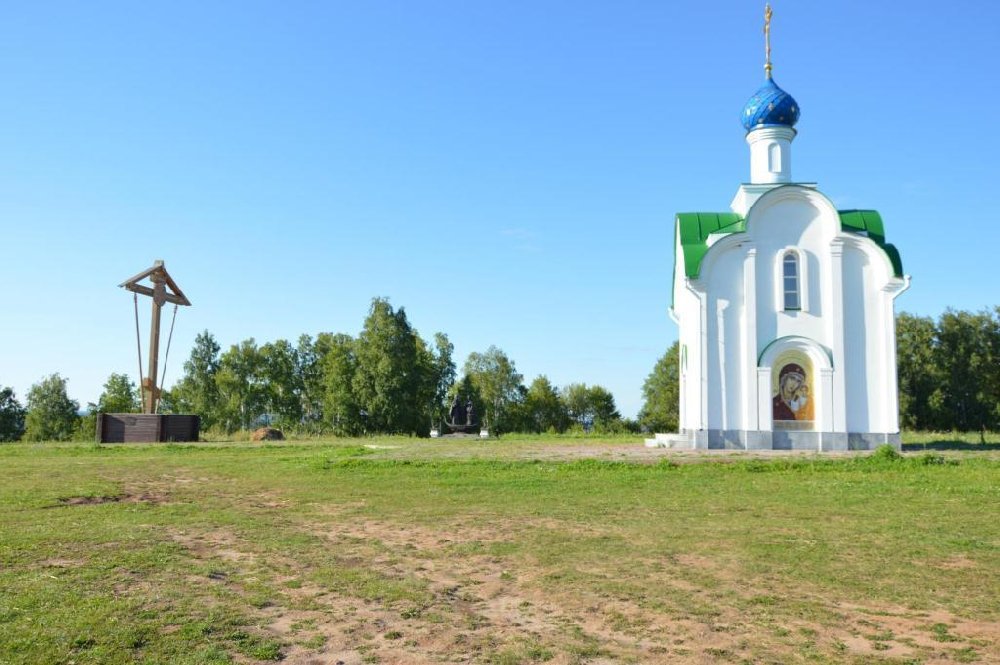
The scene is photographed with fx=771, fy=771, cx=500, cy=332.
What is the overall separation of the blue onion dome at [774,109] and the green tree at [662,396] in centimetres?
3071

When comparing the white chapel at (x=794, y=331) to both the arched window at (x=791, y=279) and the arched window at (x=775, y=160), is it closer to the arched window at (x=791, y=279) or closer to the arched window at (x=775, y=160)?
the arched window at (x=791, y=279)

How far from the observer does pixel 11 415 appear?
197 feet

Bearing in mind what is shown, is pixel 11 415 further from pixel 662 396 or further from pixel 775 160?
pixel 775 160

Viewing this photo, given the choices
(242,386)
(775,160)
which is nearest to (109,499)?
(775,160)

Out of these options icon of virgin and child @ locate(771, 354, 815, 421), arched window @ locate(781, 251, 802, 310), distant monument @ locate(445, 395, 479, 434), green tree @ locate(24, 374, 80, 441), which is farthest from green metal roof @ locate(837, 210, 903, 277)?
green tree @ locate(24, 374, 80, 441)

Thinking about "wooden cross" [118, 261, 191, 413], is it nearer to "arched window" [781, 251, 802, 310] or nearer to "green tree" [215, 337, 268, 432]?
"arched window" [781, 251, 802, 310]

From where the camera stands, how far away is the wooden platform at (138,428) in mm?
24422

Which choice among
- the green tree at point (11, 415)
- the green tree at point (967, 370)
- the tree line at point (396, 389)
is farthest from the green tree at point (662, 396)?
the green tree at point (11, 415)

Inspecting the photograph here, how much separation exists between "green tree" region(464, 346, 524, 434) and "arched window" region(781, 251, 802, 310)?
41.1 meters

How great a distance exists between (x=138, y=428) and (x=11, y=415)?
44.6m

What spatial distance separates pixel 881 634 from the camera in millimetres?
4953

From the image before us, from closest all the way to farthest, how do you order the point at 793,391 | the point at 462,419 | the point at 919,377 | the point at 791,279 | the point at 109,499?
the point at 109,499 < the point at 793,391 < the point at 791,279 < the point at 462,419 < the point at 919,377

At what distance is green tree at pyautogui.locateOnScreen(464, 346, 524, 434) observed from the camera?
62.9 metres

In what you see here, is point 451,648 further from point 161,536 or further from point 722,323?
point 722,323
